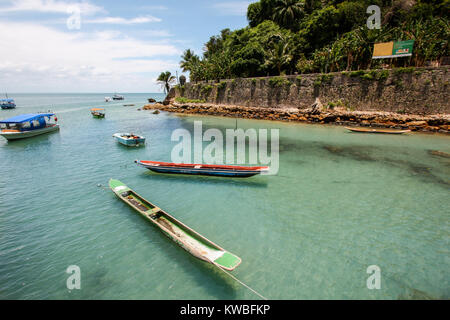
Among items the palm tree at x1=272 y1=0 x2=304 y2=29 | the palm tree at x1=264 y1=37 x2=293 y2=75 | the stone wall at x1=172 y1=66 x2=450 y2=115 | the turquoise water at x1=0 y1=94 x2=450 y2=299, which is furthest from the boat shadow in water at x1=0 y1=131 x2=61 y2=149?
the palm tree at x1=272 y1=0 x2=304 y2=29

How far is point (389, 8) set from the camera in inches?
1786

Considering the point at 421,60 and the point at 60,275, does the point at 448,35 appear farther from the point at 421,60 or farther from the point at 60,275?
the point at 60,275

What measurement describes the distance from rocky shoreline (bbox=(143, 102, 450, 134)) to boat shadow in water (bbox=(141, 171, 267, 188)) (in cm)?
2799

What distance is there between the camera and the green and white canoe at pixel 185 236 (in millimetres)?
7574

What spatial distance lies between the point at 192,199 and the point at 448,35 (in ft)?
148

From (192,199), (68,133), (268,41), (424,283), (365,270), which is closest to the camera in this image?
(424,283)

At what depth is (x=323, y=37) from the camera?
4509cm

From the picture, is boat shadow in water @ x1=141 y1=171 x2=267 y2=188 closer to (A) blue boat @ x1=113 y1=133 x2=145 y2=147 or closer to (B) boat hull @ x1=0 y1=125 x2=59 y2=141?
(A) blue boat @ x1=113 y1=133 x2=145 y2=147

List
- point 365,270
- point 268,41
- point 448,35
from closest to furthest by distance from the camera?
point 365,270
point 448,35
point 268,41

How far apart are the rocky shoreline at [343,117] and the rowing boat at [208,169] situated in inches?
1120

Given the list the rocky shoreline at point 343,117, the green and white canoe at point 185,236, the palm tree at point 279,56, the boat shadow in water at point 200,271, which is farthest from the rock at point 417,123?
the boat shadow in water at point 200,271

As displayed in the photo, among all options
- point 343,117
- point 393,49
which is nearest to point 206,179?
point 343,117

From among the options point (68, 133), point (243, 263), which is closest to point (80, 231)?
point (243, 263)

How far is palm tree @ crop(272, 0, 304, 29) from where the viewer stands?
51.2m
